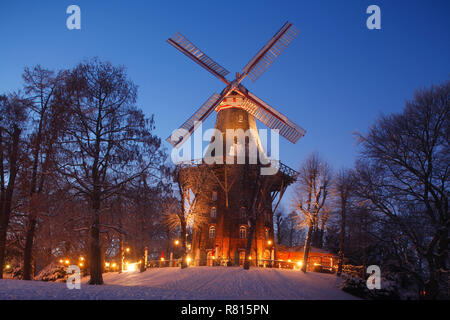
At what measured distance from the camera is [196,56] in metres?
31.8

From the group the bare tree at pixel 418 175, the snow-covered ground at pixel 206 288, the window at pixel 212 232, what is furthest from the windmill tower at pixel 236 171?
the bare tree at pixel 418 175

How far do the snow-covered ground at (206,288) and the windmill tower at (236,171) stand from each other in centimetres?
758

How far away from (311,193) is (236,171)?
295 inches

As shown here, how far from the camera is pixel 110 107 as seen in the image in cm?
1480

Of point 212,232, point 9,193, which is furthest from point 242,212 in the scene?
point 9,193

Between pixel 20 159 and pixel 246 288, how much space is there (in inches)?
482

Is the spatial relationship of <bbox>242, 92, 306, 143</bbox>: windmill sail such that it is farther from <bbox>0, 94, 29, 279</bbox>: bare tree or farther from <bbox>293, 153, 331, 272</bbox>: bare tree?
<bbox>0, 94, 29, 279</bbox>: bare tree

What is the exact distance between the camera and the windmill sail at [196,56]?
102 feet

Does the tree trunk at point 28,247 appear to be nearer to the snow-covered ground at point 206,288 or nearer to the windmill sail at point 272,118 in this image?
the snow-covered ground at point 206,288

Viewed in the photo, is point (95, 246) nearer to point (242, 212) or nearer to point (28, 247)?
point (28, 247)

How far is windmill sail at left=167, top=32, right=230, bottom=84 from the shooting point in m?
31.1

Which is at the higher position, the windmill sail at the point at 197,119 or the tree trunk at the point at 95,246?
the windmill sail at the point at 197,119

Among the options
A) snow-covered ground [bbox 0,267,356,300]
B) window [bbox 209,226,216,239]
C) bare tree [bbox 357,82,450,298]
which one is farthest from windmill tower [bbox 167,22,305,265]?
bare tree [bbox 357,82,450,298]

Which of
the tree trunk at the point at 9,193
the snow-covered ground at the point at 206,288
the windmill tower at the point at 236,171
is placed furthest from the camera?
the windmill tower at the point at 236,171
